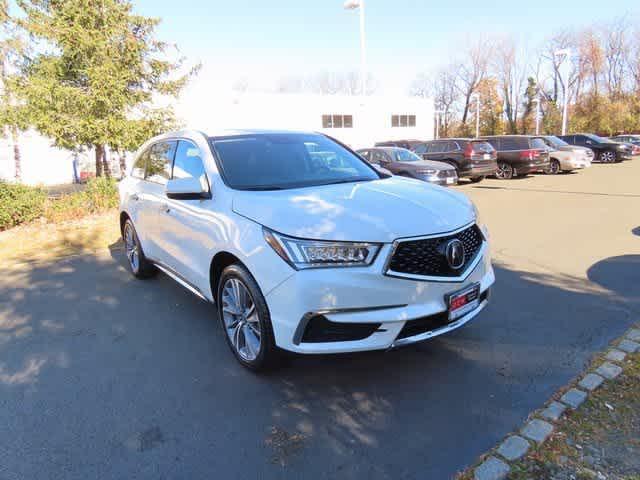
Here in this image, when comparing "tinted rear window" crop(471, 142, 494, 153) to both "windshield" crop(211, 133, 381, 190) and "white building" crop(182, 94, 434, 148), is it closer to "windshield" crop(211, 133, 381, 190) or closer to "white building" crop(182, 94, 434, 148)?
"windshield" crop(211, 133, 381, 190)

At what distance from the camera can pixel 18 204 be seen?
844cm

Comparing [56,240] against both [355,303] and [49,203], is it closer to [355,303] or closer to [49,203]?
[49,203]

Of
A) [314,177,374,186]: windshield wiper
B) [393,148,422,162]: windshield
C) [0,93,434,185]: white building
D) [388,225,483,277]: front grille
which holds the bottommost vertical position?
[388,225,483,277]: front grille

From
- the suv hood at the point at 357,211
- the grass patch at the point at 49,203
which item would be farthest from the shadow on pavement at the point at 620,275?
the grass patch at the point at 49,203

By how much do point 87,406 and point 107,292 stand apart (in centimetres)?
260

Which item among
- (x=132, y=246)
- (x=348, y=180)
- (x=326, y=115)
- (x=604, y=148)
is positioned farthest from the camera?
(x=326, y=115)

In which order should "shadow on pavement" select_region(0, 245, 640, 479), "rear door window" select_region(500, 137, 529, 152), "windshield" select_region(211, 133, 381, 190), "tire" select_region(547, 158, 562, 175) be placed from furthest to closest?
"tire" select_region(547, 158, 562, 175)
"rear door window" select_region(500, 137, 529, 152)
"windshield" select_region(211, 133, 381, 190)
"shadow on pavement" select_region(0, 245, 640, 479)

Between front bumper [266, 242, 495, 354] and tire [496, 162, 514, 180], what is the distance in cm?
1577

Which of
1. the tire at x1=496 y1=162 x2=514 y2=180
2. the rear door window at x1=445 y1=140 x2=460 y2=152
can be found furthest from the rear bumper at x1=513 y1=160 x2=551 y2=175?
the rear door window at x1=445 y1=140 x2=460 y2=152

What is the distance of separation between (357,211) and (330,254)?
41 cm

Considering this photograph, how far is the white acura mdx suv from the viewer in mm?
2680

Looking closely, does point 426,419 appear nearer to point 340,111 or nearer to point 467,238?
point 467,238

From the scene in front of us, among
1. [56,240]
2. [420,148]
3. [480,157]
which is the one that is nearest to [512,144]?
[480,157]

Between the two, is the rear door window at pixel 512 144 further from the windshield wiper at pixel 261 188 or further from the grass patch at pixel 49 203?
the windshield wiper at pixel 261 188
